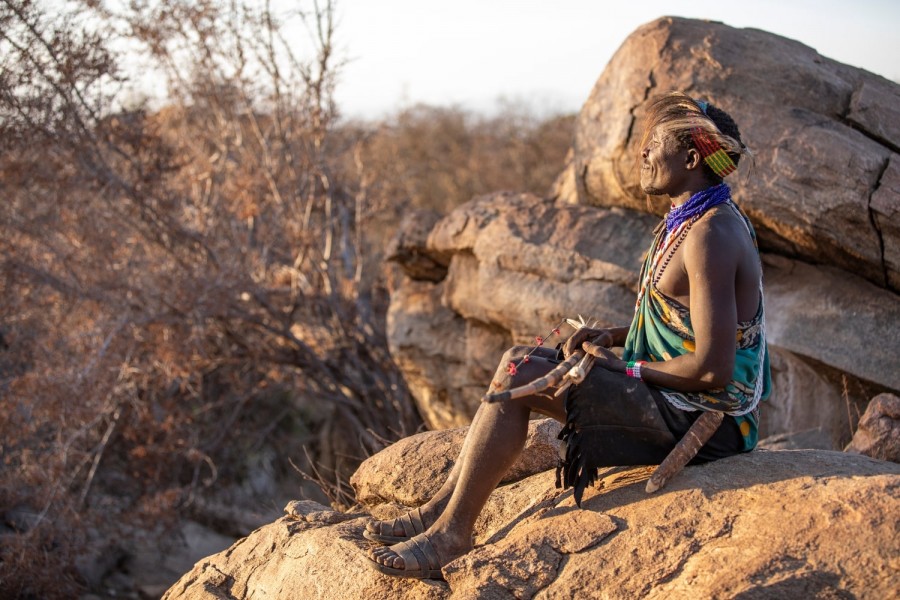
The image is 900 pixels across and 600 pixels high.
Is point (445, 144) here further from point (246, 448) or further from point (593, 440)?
point (593, 440)

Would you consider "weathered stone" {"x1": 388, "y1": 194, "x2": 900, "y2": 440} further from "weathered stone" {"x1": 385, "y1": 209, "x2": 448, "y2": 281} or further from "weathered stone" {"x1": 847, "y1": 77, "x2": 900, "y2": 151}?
"weathered stone" {"x1": 847, "y1": 77, "x2": 900, "y2": 151}

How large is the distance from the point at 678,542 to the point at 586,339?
745 millimetres

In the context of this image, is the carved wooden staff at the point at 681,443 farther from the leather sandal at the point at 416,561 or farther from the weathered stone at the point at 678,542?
the leather sandal at the point at 416,561

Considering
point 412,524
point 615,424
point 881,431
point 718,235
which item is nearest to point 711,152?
point 718,235

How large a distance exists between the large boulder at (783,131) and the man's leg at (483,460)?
2.29m

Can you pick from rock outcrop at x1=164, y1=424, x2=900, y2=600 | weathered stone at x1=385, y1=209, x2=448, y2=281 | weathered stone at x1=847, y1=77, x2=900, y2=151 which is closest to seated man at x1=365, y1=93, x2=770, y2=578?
rock outcrop at x1=164, y1=424, x2=900, y2=600

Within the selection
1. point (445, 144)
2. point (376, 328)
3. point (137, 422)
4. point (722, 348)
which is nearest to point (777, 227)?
point (722, 348)

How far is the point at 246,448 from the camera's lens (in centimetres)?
834

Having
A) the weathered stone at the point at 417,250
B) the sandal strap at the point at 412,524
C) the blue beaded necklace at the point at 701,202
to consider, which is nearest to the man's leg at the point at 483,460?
the sandal strap at the point at 412,524

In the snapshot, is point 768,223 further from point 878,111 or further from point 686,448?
point 686,448

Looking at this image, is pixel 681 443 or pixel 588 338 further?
pixel 588 338

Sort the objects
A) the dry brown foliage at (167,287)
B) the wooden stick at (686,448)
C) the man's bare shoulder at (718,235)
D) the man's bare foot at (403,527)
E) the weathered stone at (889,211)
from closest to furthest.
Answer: the man's bare shoulder at (718,235) → the wooden stick at (686,448) → the man's bare foot at (403,527) → the weathered stone at (889,211) → the dry brown foliage at (167,287)

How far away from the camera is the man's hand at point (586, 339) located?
309 centimetres

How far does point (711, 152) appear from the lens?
291 cm
